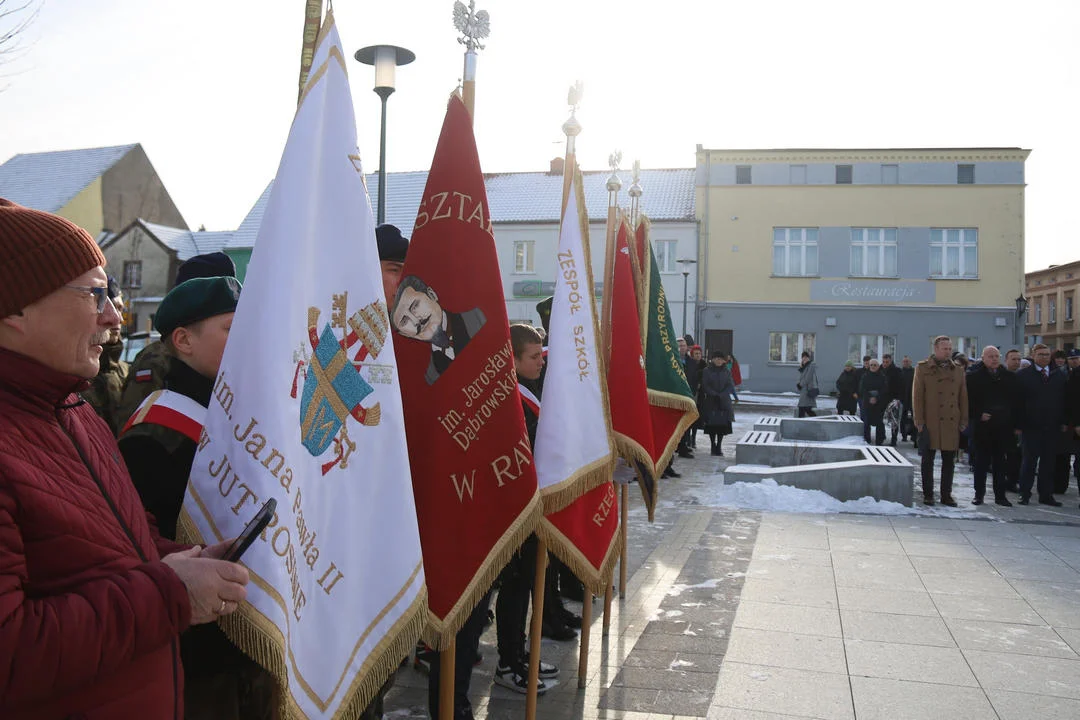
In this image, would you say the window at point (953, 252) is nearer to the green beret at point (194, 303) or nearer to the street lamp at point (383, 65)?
the street lamp at point (383, 65)

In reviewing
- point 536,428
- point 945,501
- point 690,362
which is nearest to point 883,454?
point 945,501

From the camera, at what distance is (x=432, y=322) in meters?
3.08

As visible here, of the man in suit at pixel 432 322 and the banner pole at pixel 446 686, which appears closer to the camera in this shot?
the banner pole at pixel 446 686

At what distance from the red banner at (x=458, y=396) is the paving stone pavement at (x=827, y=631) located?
133 centimetres

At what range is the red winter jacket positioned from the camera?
1.41 m

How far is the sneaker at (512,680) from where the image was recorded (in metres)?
4.28

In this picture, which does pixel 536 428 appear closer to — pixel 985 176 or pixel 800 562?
pixel 800 562

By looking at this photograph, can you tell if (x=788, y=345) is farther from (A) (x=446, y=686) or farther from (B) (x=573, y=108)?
(A) (x=446, y=686)

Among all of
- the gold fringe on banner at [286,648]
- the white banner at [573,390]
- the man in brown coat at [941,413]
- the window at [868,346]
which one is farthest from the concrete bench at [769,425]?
the window at [868,346]

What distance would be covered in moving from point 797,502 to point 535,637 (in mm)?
6814

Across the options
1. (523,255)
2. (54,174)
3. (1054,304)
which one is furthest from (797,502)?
(1054,304)

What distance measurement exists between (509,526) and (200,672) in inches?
49.5

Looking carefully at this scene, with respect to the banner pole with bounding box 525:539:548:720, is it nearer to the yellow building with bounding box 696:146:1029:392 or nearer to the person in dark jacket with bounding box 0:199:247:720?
the person in dark jacket with bounding box 0:199:247:720

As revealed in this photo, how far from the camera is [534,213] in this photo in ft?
120
